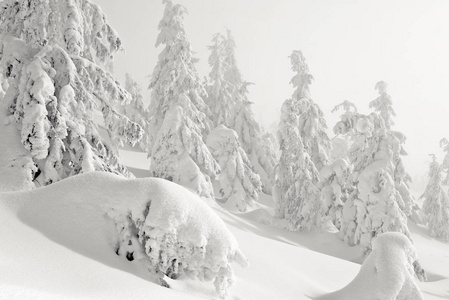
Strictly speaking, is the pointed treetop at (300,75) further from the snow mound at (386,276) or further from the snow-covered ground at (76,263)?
the snow-covered ground at (76,263)

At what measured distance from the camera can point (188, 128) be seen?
2114cm

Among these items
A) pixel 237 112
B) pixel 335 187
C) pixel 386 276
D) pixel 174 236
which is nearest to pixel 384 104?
pixel 335 187

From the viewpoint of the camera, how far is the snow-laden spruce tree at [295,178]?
2445cm

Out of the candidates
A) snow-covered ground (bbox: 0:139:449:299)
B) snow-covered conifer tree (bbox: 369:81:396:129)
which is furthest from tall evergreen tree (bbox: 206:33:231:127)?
snow-covered ground (bbox: 0:139:449:299)

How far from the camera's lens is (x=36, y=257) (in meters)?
4.89

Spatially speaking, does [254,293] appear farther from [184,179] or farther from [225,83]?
[225,83]

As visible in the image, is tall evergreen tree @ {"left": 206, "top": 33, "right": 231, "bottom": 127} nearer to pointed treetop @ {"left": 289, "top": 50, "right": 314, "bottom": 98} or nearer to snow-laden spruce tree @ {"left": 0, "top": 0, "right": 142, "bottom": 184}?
pointed treetop @ {"left": 289, "top": 50, "right": 314, "bottom": 98}

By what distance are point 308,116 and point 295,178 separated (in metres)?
5.38

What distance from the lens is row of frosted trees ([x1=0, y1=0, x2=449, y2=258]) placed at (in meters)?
9.86

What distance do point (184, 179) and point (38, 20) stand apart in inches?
476

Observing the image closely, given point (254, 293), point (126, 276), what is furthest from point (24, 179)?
point (254, 293)

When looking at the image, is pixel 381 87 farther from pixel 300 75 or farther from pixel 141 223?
pixel 141 223

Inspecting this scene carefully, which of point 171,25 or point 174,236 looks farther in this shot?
point 171,25

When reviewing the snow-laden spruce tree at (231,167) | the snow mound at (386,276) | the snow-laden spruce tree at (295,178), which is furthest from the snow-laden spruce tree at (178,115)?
the snow mound at (386,276)
